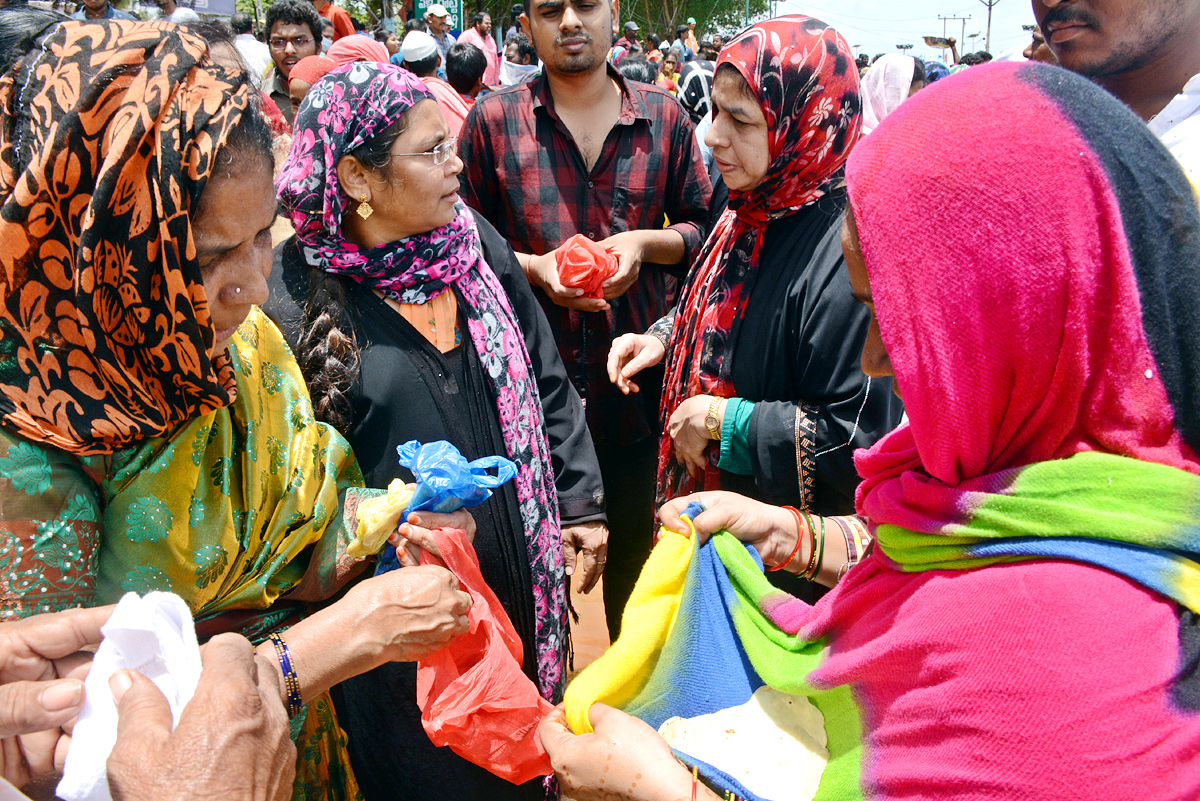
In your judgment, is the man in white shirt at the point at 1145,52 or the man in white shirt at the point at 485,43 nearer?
the man in white shirt at the point at 1145,52

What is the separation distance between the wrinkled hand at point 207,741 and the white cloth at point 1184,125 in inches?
90.7

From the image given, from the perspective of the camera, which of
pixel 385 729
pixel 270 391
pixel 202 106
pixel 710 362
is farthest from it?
pixel 710 362

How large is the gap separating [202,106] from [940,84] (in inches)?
47.6

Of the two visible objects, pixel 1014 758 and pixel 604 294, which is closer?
pixel 1014 758

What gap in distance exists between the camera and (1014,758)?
38.9 inches

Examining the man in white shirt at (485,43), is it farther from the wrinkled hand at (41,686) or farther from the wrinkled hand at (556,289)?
the wrinkled hand at (41,686)

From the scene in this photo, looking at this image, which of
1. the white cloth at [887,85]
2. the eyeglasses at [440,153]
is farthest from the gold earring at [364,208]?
the white cloth at [887,85]

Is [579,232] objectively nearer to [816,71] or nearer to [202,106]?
[816,71]

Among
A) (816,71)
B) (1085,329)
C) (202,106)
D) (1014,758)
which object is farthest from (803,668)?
(816,71)

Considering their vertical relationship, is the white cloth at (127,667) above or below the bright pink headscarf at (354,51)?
below

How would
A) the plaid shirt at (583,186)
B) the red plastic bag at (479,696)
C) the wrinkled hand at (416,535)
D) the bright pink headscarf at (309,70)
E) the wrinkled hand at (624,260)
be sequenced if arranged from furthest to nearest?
the bright pink headscarf at (309,70), the plaid shirt at (583,186), the wrinkled hand at (624,260), the wrinkled hand at (416,535), the red plastic bag at (479,696)

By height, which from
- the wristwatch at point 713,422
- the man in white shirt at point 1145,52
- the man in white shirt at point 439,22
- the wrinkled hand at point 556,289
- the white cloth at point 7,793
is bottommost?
the wristwatch at point 713,422

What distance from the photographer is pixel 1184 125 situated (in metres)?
2.01

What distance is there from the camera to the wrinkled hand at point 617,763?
4.34 feet
